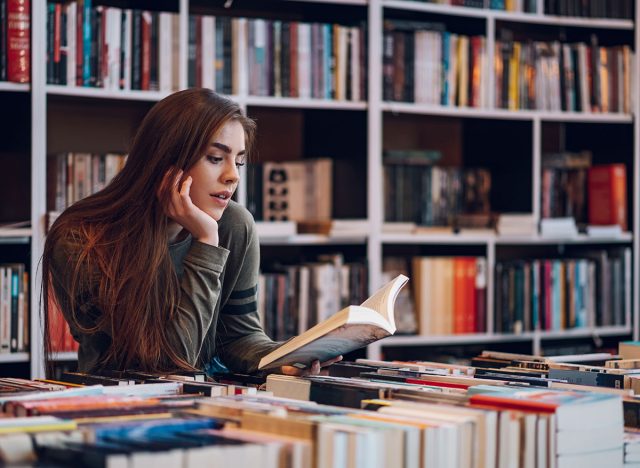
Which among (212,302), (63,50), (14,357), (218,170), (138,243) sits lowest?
(14,357)

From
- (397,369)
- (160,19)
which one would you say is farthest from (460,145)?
(397,369)

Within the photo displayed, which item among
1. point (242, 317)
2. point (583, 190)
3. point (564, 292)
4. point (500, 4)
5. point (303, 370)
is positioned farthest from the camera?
point (583, 190)

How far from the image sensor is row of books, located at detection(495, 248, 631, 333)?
363cm

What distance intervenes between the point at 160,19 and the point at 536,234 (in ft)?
4.94

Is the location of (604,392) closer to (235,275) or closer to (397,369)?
(397,369)

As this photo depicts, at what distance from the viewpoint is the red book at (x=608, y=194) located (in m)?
3.77

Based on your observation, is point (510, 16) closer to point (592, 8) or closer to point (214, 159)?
point (592, 8)

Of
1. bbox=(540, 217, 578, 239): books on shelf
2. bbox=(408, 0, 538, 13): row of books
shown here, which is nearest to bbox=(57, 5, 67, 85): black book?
bbox=(408, 0, 538, 13): row of books

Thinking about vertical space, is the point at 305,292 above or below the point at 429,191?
below

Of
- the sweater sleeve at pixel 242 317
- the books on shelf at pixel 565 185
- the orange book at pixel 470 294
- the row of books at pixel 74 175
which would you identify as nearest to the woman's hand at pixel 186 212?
the sweater sleeve at pixel 242 317

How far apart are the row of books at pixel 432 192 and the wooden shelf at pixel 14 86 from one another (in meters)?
1.21

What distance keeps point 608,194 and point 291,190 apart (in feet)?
4.01

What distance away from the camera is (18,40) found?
293 centimetres

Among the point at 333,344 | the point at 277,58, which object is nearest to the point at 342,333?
the point at 333,344
